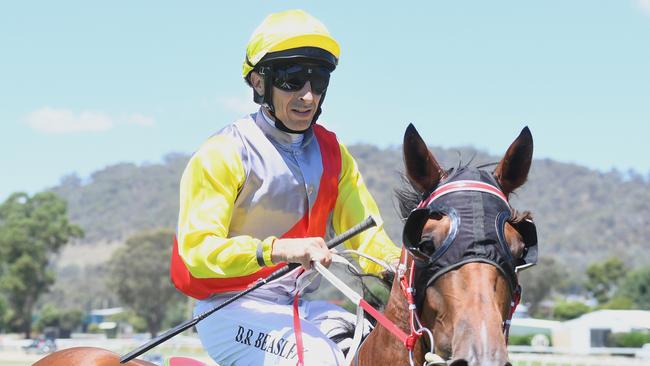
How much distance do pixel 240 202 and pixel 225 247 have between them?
50 cm

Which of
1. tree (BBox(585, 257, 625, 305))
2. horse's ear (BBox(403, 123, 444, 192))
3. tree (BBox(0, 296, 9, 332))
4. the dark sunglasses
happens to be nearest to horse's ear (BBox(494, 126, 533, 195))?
horse's ear (BBox(403, 123, 444, 192))

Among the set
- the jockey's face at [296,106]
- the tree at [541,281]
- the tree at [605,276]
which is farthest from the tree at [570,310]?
the jockey's face at [296,106]

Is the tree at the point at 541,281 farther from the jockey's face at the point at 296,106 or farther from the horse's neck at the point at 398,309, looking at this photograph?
the horse's neck at the point at 398,309

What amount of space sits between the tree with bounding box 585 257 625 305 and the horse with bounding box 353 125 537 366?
322 ft

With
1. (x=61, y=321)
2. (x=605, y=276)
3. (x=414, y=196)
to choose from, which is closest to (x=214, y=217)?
A: (x=414, y=196)

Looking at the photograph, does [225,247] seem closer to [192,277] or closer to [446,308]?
[192,277]

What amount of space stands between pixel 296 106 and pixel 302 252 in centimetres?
100

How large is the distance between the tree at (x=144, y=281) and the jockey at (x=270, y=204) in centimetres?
9277

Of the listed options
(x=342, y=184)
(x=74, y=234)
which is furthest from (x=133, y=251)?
(x=342, y=184)

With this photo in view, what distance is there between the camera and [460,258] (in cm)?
325

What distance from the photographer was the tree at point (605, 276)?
9925 cm

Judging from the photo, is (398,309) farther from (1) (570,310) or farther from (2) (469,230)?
(1) (570,310)

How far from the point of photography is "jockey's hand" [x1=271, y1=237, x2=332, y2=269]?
3750mm

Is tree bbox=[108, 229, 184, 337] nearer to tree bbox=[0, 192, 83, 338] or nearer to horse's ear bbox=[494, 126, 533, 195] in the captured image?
tree bbox=[0, 192, 83, 338]
